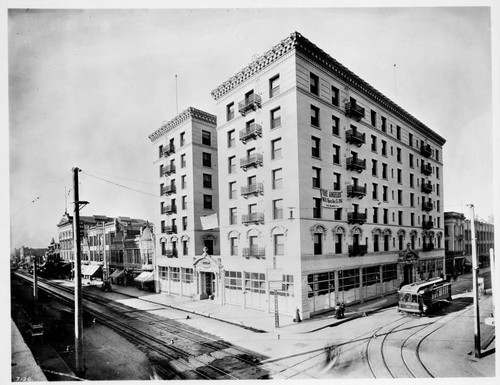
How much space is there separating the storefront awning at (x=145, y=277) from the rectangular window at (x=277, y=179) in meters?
20.9

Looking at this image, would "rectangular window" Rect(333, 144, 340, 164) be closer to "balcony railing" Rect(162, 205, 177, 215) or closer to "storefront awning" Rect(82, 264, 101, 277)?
"balcony railing" Rect(162, 205, 177, 215)

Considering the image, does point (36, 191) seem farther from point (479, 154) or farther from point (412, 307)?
point (412, 307)

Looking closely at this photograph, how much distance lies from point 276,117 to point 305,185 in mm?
5318

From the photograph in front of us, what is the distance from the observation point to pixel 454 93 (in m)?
15.0

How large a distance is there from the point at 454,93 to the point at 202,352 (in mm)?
18020

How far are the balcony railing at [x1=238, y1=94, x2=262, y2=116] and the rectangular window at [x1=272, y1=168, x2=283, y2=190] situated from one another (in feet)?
16.4

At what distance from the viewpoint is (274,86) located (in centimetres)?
2078

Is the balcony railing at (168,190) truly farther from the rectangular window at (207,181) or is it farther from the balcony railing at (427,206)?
the balcony railing at (427,206)

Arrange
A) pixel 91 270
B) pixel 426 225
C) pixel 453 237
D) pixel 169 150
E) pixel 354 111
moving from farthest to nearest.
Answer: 1. pixel 453 237
2. pixel 91 270
3. pixel 426 225
4. pixel 169 150
5. pixel 354 111

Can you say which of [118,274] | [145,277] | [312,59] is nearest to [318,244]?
[312,59]

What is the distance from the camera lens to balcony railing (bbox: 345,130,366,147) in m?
23.0

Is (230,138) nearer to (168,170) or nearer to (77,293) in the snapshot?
(168,170)

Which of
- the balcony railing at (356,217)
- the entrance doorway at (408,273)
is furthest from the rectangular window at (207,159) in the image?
the entrance doorway at (408,273)

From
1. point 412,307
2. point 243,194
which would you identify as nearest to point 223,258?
point 243,194
